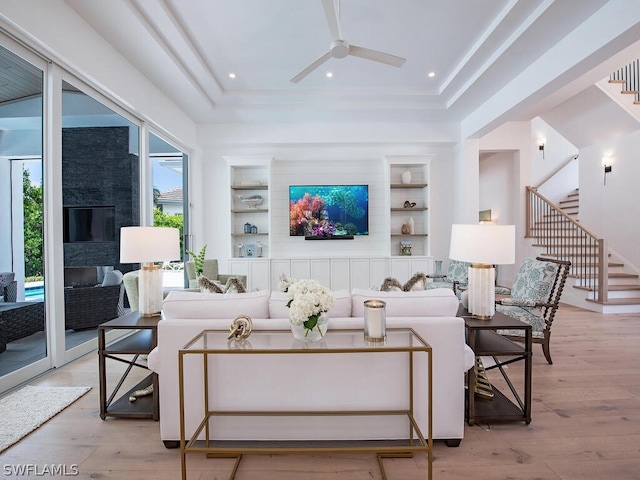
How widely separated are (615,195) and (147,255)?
7.61 meters

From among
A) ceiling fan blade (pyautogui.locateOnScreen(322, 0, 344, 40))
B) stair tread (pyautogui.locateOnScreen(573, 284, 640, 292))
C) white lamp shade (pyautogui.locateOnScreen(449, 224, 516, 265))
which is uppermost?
ceiling fan blade (pyautogui.locateOnScreen(322, 0, 344, 40))

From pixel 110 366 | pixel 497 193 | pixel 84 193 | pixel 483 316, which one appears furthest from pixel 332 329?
pixel 497 193

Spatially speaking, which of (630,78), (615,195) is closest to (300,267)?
(615,195)

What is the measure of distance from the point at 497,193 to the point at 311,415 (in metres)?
7.33

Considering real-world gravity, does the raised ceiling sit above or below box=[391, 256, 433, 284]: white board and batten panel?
above

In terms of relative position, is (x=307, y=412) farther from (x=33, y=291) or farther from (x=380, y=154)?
(x=380, y=154)

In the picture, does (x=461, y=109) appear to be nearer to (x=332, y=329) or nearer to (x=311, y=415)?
(x=332, y=329)

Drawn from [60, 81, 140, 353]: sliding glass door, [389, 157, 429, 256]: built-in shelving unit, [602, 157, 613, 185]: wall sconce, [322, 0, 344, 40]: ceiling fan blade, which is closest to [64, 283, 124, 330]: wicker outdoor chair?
[60, 81, 140, 353]: sliding glass door

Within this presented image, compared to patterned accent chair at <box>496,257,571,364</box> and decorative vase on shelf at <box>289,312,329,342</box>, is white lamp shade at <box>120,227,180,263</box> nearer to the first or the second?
decorative vase on shelf at <box>289,312,329,342</box>

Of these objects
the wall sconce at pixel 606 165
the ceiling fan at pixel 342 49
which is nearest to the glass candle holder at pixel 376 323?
the ceiling fan at pixel 342 49

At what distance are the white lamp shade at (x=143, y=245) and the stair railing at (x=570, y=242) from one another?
6.03 metres

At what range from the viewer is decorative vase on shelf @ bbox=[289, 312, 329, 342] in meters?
1.65

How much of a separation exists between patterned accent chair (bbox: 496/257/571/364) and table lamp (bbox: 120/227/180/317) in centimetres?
287

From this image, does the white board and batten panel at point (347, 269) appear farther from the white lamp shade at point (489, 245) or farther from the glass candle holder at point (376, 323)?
the glass candle holder at point (376, 323)
